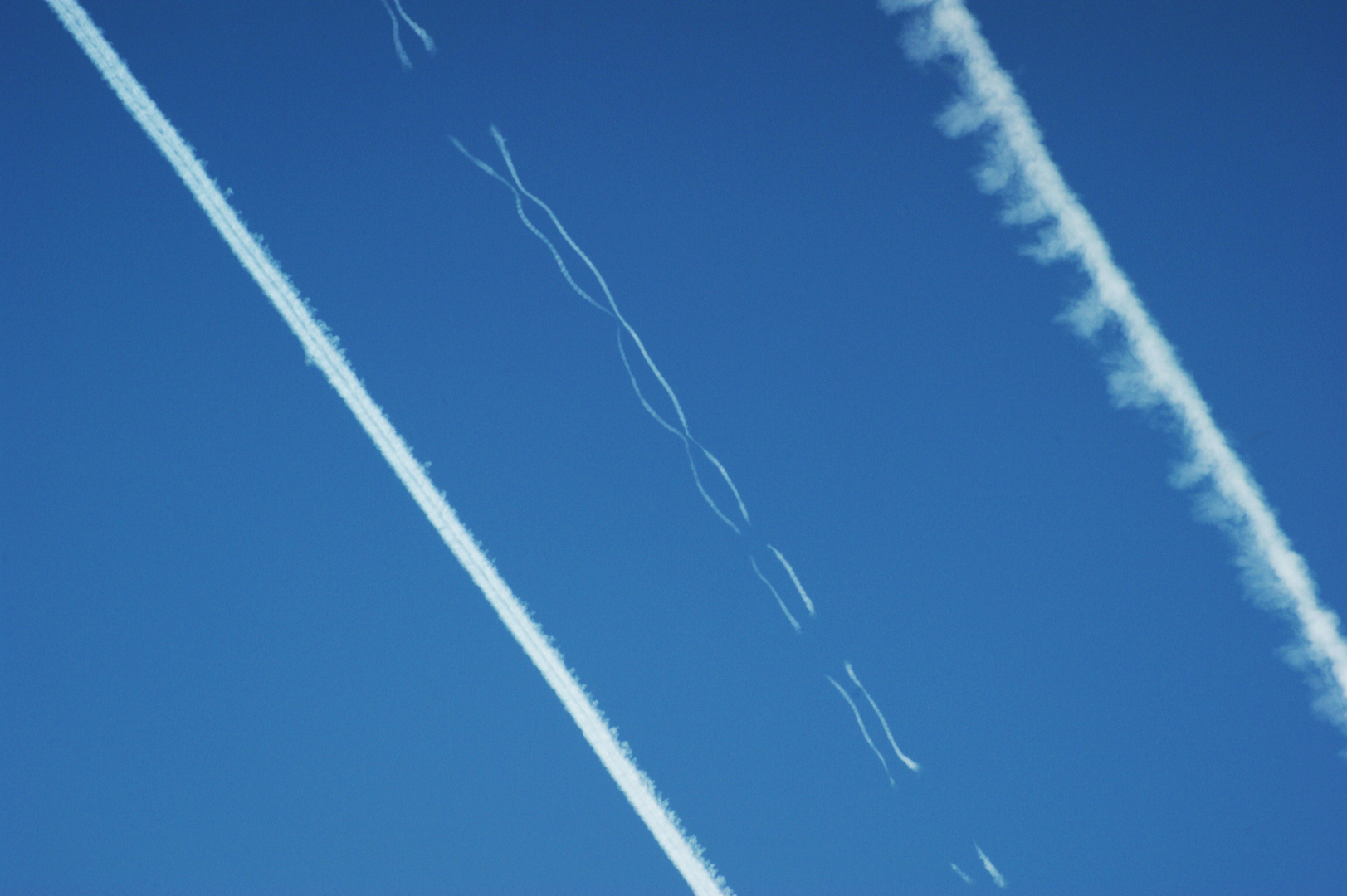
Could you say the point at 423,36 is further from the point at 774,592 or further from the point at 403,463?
the point at 774,592

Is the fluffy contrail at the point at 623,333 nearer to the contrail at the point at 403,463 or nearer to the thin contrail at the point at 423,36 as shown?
the thin contrail at the point at 423,36

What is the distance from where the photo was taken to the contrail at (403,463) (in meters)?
0.73

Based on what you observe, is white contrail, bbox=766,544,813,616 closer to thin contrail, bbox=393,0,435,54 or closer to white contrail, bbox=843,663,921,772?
white contrail, bbox=843,663,921,772

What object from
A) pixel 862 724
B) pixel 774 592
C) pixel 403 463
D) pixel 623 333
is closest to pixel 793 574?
pixel 774 592

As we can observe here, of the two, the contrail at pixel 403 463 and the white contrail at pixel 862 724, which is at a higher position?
the contrail at pixel 403 463

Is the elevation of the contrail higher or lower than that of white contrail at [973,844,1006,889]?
higher

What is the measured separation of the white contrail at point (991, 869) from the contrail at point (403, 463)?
261mm

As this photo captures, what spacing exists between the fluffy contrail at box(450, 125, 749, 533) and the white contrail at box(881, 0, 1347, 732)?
0.36 meters

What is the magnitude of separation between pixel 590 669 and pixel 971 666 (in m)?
0.38

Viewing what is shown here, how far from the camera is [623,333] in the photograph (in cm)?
75

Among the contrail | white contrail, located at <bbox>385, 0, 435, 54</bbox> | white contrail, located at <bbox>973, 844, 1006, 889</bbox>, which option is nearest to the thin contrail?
white contrail, located at <bbox>385, 0, 435, 54</bbox>

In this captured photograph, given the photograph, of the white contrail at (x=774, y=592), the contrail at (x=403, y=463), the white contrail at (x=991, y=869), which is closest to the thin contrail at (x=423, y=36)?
the contrail at (x=403, y=463)

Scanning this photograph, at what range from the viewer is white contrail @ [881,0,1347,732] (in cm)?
73

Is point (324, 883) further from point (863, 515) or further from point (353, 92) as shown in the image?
point (353, 92)
